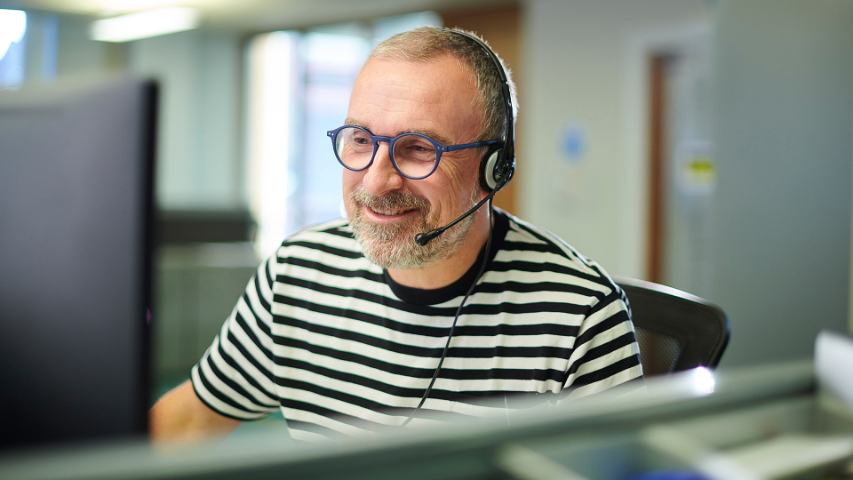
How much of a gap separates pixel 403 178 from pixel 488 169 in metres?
0.14

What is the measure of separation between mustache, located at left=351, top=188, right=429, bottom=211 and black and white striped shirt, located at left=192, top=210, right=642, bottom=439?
120 millimetres

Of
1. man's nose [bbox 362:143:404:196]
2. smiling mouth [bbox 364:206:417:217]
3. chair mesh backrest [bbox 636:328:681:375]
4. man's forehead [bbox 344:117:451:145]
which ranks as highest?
man's forehead [bbox 344:117:451:145]

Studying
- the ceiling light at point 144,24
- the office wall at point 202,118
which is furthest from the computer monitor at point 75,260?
the office wall at point 202,118

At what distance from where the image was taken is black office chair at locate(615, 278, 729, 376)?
112 centimetres

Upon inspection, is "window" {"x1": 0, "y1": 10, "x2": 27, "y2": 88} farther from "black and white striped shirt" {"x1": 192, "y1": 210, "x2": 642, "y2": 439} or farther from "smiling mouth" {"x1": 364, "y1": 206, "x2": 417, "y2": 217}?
"smiling mouth" {"x1": 364, "y1": 206, "x2": 417, "y2": 217}

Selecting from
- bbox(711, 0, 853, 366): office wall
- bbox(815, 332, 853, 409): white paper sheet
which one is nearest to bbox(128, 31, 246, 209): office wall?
bbox(711, 0, 853, 366): office wall

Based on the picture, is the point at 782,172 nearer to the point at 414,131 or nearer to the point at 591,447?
the point at 414,131

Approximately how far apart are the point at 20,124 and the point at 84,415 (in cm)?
23

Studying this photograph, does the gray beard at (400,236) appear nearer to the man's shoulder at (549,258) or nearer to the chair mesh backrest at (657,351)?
the man's shoulder at (549,258)

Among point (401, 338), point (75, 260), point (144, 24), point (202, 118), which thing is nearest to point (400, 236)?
point (401, 338)

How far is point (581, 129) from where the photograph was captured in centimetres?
521

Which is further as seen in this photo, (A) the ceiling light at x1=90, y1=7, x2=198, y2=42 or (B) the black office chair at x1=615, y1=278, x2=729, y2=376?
(A) the ceiling light at x1=90, y1=7, x2=198, y2=42

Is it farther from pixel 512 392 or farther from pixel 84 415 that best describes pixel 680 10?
pixel 84 415

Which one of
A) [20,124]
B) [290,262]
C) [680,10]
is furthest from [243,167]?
[20,124]
